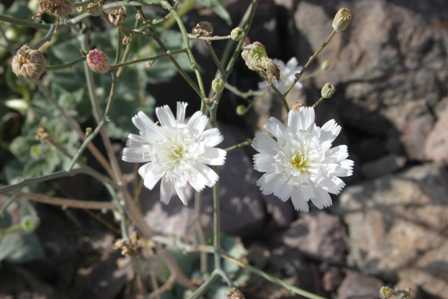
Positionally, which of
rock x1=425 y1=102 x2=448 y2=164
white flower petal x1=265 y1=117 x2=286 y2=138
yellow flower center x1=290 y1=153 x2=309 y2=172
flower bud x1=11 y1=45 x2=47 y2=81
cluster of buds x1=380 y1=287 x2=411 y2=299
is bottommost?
rock x1=425 y1=102 x2=448 y2=164

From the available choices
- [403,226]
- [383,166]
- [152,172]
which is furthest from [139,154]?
[383,166]

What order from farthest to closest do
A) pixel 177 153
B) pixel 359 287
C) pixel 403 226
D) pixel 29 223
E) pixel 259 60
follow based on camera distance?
pixel 403 226 → pixel 359 287 → pixel 29 223 → pixel 177 153 → pixel 259 60

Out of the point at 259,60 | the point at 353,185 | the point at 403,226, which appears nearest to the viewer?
the point at 259,60

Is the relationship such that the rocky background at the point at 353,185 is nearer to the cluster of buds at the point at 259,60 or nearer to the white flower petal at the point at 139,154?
the white flower petal at the point at 139,154

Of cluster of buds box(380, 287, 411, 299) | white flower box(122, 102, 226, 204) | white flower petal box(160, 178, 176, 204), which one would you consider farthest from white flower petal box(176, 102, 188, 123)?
cluster of buds box(380, 287, 411, 299)

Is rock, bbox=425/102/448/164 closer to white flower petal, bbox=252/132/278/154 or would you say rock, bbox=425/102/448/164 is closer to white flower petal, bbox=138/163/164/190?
white flower petal, bbox=252/132/278/154

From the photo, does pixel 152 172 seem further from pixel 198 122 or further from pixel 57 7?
pixel 57 7

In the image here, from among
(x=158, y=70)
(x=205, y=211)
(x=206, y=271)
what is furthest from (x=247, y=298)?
(x=158, y=70)
